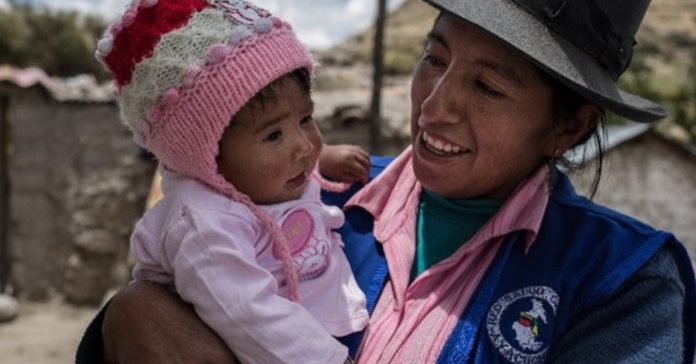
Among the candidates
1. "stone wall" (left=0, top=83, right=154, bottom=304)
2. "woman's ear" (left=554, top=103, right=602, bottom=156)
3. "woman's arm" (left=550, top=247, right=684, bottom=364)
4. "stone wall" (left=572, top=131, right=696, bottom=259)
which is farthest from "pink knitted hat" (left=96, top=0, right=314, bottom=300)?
"stone wall" (left=0, top=83, right=154, bottom=304)

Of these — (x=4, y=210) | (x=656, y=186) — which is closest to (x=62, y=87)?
(x=4, y=210)

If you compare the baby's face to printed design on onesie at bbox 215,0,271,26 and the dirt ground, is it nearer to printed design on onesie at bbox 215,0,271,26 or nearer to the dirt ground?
printed design on onesie at bbox 215,0,271,26

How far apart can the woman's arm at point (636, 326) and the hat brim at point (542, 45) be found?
0.40 meters

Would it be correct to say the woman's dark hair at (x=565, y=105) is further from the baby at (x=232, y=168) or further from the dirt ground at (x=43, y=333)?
the dirt ground at (x=43, y=333)

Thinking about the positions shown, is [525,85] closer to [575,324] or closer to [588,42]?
[588,42]

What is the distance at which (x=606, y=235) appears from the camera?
1870 mm

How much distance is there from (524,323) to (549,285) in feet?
0.35

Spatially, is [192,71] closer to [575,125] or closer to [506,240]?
[506,240]

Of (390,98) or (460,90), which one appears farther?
(390,98)

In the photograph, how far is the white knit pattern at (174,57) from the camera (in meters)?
1.67

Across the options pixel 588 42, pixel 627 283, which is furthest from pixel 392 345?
pixel 588 42

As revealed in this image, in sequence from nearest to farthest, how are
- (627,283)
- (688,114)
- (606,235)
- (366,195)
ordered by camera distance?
(627,283)
(606,235)
(366,195)
(688,114)

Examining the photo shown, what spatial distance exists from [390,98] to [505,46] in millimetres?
6351

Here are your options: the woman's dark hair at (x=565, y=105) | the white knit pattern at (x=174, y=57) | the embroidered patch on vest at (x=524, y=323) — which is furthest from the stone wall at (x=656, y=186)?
the white knit pattern at (x=174, y=57)
